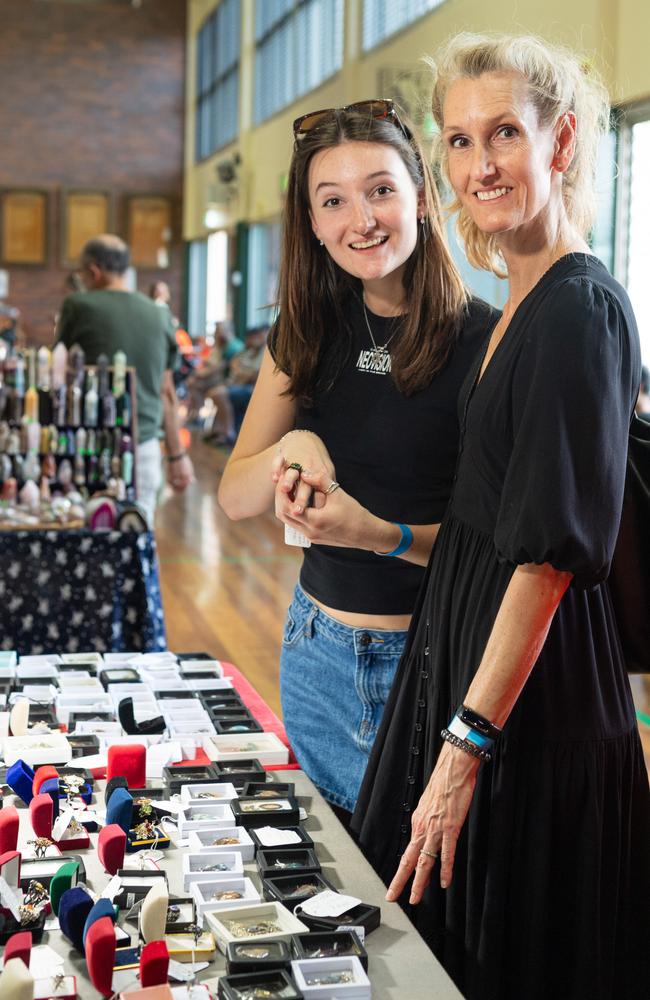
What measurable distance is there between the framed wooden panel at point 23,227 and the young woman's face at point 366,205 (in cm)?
2040

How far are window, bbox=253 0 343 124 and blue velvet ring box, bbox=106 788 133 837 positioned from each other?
1244 cm

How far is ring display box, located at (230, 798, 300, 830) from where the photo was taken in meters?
1.64

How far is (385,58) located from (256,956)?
36.5 feet

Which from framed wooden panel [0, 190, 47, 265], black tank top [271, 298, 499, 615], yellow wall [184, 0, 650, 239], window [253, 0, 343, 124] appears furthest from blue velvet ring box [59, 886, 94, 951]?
framed wooden panel [0, 190, 47, 265]

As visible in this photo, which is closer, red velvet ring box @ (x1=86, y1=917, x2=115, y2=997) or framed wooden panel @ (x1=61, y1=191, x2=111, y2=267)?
red velvet ring box @ (x1=86, y1=917, x2=115, y2=997)

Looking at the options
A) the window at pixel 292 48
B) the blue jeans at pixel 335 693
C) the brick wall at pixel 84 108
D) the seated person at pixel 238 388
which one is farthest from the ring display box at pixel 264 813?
the brick wall at pixel 84 108

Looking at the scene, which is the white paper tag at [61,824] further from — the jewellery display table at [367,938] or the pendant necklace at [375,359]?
the pendant necklace at [375,359]

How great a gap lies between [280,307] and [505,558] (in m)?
0.83

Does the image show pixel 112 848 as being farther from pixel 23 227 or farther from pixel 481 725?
pixel 23 227

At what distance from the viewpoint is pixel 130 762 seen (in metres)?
1.80

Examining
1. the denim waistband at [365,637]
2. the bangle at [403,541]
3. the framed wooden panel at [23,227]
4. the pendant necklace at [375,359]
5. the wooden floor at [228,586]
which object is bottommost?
the wooden floor at [228,586]

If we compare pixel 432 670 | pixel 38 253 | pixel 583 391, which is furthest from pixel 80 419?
pixel 38 253

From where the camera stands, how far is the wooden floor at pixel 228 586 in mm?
5367

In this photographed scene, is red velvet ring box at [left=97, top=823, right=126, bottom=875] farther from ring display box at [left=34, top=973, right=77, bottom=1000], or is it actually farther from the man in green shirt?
the man in green shirt
